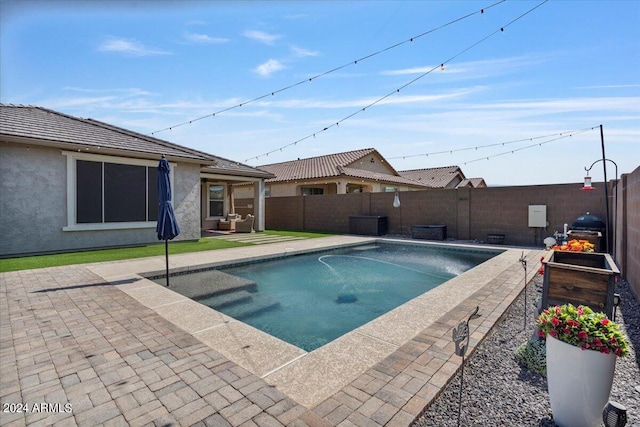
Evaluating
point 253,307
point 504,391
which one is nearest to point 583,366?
point 504,391

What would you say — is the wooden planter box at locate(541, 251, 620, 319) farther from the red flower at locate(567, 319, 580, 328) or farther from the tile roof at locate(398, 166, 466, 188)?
the tile roof at locate(398, 166, 466, 188)

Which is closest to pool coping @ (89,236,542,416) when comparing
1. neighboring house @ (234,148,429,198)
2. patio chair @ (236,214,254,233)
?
patio chair @ (236,214,254,233)

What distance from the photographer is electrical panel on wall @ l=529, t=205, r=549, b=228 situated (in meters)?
11.3

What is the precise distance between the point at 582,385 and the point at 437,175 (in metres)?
33.3

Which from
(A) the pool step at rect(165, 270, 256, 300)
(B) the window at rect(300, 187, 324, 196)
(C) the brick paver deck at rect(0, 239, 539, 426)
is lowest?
(A) the pool step at rect(165, 270, 256, 300)

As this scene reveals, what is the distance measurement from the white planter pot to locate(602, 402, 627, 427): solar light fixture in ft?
0.39

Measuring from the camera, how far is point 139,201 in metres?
10.8

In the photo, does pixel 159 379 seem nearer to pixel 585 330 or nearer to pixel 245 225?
pixel 585 330

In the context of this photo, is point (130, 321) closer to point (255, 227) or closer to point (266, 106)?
Answer: point (266, 106)

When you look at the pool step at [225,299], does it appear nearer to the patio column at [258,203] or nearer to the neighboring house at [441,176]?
the patio column at [258,203]

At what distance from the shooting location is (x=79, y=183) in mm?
9586

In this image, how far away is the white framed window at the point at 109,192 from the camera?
31.2ft

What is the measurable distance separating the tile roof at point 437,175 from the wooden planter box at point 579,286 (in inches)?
1062

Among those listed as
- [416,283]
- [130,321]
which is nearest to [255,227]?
[416,283]
